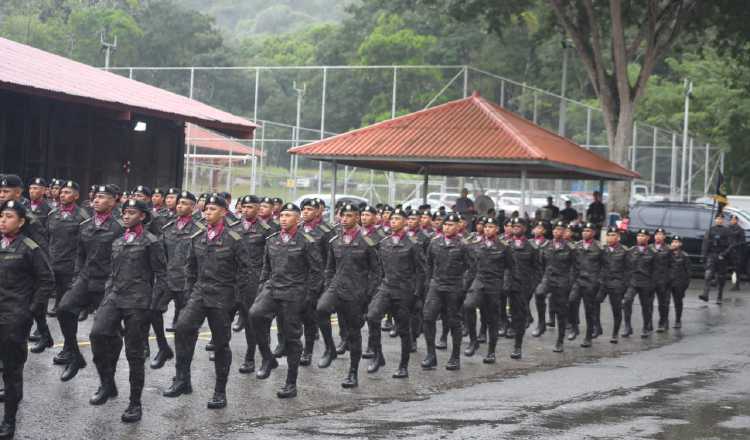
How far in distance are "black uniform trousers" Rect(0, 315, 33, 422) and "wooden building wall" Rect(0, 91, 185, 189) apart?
40.7 feet

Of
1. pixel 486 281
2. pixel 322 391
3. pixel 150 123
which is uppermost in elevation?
pixel 150 123

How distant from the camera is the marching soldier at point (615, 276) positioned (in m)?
17.6

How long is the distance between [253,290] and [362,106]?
32776 millimetres

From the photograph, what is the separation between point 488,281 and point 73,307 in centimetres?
572

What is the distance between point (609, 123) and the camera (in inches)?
1310

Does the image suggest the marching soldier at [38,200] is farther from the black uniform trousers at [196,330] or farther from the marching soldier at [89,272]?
the black uniform trousers at [196,330]

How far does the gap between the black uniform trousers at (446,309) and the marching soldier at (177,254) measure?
291 centimetres

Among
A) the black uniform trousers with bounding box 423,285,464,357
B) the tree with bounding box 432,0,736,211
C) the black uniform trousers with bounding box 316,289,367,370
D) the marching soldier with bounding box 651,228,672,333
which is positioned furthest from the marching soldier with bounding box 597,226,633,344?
the tree with bounding box 432,0,736,211

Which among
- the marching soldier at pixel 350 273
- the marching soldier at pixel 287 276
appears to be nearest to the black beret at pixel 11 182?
the marching soldier at pixel 287 276

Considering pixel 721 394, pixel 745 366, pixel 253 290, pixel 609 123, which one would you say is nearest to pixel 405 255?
pixel 253 290

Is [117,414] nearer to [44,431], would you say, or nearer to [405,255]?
[44,431]

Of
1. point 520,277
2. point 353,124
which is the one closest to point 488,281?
point 520,277

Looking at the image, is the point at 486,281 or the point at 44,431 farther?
the point at 486,281

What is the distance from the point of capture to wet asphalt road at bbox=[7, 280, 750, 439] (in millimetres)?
8977
